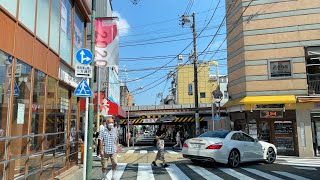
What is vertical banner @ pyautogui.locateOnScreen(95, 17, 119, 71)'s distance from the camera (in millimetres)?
10500

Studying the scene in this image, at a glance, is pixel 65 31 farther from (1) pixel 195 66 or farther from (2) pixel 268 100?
(1) pixel 195 66

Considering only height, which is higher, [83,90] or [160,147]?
[83,90]

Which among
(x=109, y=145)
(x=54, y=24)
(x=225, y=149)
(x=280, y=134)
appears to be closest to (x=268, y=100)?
(x=280, y=134)

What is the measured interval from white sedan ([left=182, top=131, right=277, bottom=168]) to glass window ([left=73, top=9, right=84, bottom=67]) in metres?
6.03

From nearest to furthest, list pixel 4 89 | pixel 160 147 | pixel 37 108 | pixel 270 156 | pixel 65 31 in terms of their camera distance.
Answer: pixel 4 89 → pixel 37 108 → pixel 65 31 → pixel 160 147 → pixel 270 156

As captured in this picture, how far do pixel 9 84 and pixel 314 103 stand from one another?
15901 mm

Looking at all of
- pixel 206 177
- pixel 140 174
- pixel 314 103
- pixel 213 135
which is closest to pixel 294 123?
pixel 314 103

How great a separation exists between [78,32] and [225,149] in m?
7.71

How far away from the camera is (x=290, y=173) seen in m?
10.9

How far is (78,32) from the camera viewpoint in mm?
13281

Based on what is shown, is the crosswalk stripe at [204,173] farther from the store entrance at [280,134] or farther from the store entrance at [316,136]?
the store entrance at [316,136]

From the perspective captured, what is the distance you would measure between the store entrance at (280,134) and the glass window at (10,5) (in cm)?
1537

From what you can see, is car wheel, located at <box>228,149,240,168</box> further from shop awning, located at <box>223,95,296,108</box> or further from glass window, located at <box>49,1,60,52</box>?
glass window, located at <box>49,1,60,52</box>

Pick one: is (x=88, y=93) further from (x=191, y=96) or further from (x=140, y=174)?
(x=191, y=96)
